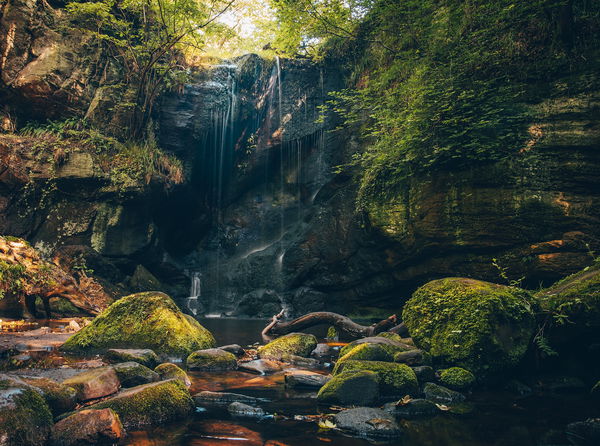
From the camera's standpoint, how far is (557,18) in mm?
8664

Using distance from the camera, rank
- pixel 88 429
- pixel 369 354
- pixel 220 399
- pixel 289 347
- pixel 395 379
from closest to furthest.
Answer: pixel 88 429
pixel 220 399
pixel 395 379
pixel 369 354
pixel 289 347

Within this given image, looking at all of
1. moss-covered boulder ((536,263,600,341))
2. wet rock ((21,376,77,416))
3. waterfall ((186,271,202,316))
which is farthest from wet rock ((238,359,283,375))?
waterfall ((186,271,202,316))

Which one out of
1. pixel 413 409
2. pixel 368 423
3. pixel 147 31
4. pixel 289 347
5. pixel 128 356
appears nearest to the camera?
pixel 368 423

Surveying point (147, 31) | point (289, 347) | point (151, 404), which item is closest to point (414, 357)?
point (289, 347)

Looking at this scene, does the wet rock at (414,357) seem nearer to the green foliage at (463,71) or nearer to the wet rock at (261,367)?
the wet rock at (261,367)

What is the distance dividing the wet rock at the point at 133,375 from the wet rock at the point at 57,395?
789 millimetres

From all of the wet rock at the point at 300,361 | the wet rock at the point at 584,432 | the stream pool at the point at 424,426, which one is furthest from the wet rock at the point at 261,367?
the wet rock at the point at 584,432

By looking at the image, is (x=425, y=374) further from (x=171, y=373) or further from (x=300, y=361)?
(x=171, y=373)

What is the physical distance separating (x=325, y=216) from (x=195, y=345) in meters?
10.3

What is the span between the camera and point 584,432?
3.20m

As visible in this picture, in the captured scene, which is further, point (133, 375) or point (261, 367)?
point (261, 367)

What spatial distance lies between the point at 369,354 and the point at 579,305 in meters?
2.72

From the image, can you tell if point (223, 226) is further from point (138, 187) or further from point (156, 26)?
point (156, 26)

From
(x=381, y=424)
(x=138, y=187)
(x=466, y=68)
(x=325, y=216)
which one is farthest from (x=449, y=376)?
(x=138, y=187)
